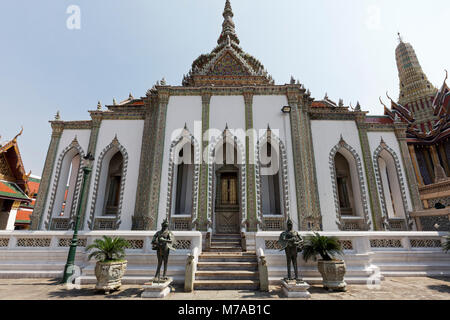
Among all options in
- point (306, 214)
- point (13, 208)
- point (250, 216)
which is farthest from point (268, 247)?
point (13, 208)

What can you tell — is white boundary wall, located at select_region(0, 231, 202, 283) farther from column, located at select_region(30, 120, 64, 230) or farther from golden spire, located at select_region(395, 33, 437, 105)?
golden spire, located at select_region(395, 33, 437, 105)

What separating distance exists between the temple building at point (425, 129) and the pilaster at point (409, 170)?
72 cm

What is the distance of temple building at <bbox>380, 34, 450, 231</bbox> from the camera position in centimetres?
1396

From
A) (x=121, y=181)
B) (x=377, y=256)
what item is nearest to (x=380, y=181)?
(x=377, y=256)

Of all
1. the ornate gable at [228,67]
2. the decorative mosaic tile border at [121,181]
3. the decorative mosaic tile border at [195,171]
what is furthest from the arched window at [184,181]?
the ornate gable at [228,67]

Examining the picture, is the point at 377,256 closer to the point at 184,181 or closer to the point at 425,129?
the point at 184,181

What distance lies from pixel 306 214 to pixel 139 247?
7.32 metres

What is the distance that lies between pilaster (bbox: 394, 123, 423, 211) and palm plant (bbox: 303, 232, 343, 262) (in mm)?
→ 9458

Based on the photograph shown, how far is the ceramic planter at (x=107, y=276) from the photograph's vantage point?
5273 mm

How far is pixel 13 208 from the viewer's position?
47.9 feet

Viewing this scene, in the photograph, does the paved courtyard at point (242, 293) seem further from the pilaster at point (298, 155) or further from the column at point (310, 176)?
the pilaster at point (298, 155)

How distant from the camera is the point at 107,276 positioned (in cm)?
530

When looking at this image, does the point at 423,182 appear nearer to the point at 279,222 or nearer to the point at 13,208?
the point at 279,222

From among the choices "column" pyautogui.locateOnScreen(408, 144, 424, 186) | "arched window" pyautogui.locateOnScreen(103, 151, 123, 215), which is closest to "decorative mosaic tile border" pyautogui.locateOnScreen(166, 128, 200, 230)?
"arched window" pyautogui.locateOnScreen(103, 151, 123, 215)
